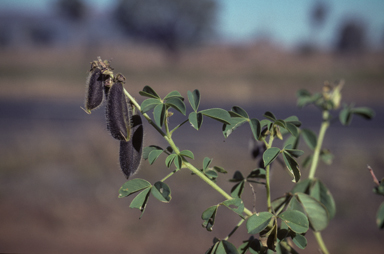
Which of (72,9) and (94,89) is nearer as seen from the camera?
(94,89)

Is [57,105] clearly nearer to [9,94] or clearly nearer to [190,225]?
[9,94]

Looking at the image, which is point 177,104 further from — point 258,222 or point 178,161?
point 258,222

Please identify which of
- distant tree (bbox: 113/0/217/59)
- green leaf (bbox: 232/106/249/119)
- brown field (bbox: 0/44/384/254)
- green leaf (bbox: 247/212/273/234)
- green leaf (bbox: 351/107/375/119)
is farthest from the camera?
distant tree (bbox: 113/0/217/59)

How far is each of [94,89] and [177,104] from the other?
0.66 ft

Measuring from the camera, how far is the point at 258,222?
761 mm

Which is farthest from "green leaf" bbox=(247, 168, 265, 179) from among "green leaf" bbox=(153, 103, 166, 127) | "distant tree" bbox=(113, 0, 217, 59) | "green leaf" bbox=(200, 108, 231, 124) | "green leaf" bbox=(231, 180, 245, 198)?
"distant tree" bbox=(113, 0, 217, 59)

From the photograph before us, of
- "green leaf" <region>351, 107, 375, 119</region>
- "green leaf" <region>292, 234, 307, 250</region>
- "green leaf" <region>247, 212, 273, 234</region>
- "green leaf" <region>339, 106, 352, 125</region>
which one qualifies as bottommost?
"green leaf" <region>292, 234, 307, 250</region>

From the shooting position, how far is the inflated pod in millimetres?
820

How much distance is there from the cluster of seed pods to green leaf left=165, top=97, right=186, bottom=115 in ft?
0.30

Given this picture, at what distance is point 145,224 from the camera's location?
4457 millimetres

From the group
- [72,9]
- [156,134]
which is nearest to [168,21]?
[72,9]

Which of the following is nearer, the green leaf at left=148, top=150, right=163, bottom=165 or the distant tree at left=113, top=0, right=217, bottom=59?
the green leaf at left=148, top=150, right=163, bottom=165

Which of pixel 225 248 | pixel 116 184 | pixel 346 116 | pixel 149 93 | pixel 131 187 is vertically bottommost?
pixel 116 184

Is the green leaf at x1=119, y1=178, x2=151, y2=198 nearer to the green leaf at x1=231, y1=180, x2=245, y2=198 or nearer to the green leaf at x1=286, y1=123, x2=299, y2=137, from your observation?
the green leaf at x1=231, y1=180, x2=245, y2=198
